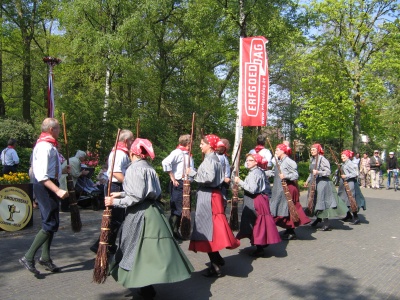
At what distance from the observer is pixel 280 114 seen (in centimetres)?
3428

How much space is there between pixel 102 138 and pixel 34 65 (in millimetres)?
13532

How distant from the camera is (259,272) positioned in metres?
5.85

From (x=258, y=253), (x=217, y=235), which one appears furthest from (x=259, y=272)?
(x=217, y=235)

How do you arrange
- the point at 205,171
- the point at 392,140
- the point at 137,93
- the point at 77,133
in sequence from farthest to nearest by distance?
the point at 392,140 < the point at 137,93 < the point at 77,133 < the point at 205,171

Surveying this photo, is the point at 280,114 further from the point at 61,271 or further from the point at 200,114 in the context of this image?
the point at 61,271

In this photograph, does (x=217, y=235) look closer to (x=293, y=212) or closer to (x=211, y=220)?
(x=211, y=220)

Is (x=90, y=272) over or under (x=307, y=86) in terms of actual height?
under

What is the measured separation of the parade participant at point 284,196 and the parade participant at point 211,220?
7.62ft

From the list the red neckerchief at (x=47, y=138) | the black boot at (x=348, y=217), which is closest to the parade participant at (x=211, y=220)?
the red neckerchief at (x=47, y=138)

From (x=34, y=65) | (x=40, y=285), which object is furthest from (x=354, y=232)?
(x=34, y=65)

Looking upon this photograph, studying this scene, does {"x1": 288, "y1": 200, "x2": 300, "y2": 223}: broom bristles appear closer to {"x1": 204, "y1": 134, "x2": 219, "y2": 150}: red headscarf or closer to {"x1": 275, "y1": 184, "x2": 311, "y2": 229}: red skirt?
{"x1": 275, "y1": 184, "x2": 311, "y2": 229}: red skirt

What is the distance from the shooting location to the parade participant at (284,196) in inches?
302

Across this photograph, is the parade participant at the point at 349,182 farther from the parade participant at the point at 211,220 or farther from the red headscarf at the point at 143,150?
the red headscarf at the point at 143,150

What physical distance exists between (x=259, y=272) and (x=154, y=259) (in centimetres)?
223
